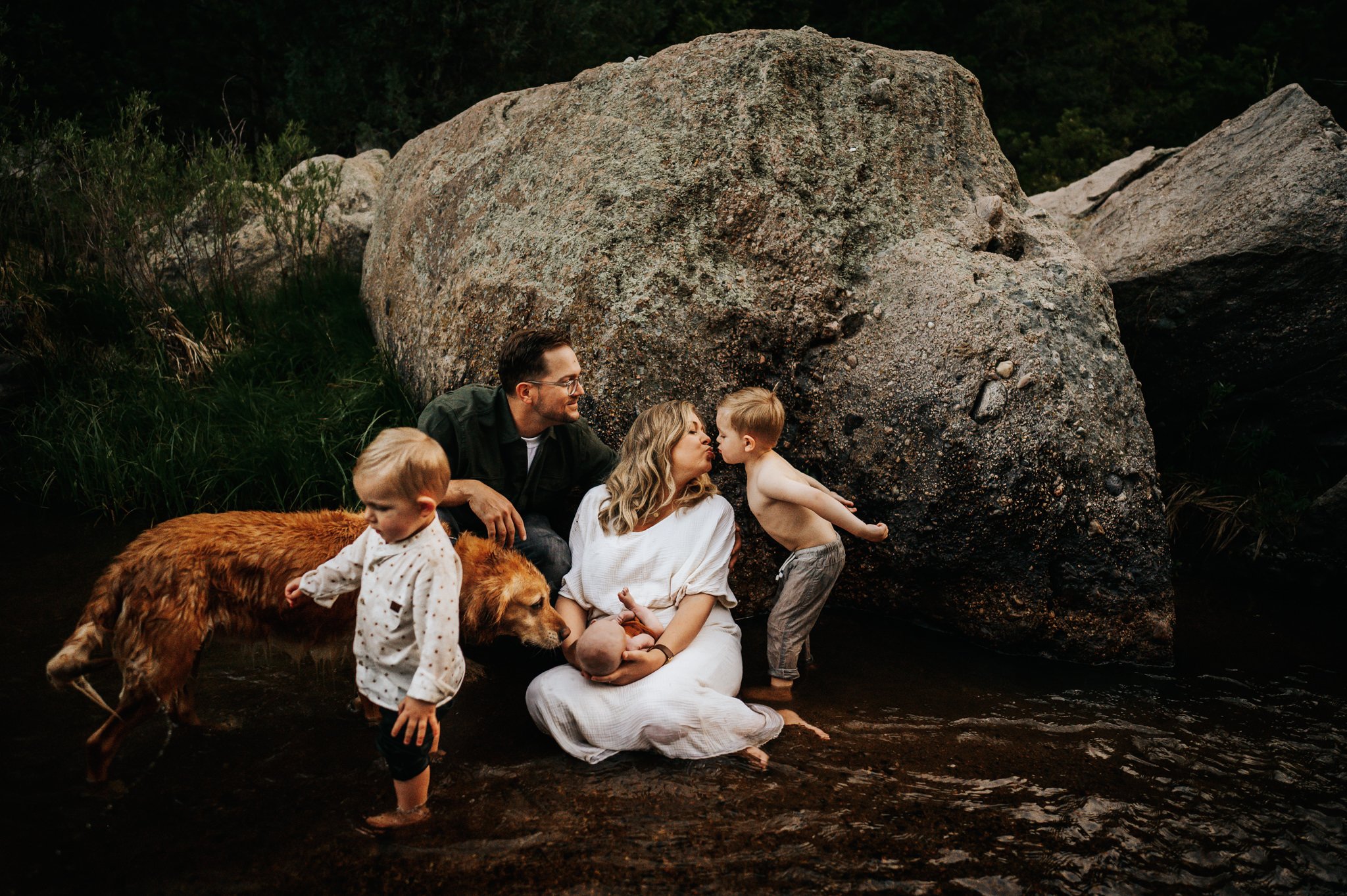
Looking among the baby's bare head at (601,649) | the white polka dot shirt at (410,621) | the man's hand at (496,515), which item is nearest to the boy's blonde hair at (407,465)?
the white polka dot shirt at (410,621)

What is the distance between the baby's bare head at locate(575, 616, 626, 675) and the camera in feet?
11.1

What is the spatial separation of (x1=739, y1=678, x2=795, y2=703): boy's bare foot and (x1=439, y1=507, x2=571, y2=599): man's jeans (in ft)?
3.17

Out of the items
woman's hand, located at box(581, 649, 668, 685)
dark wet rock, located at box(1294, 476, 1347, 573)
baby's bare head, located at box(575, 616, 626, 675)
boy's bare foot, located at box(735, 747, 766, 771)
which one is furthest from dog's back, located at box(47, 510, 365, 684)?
dark wet rock, located at box(1294, 476, 1347, 573)

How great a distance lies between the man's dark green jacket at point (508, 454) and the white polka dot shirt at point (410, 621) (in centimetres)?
116

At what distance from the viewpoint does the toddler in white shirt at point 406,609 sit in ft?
8.73

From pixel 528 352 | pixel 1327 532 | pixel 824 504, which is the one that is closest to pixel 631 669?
pixel 824 504

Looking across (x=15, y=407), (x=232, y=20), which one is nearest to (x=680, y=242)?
(x=15, y=407)

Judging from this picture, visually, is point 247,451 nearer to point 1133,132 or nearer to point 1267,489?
point 1267,489

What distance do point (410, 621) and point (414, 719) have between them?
305 millimetres

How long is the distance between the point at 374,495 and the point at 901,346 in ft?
9.30

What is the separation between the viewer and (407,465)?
2660 millimetres

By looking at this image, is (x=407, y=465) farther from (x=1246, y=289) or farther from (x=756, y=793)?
(x=1246, y=289)

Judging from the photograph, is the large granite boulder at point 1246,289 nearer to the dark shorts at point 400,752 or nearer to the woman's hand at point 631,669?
the woman's hand at point 631,669

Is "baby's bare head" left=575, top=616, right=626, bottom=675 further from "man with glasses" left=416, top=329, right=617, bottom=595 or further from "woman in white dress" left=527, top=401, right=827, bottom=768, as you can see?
"man with glasses" left=416, top=329, right=617, bottom=595
